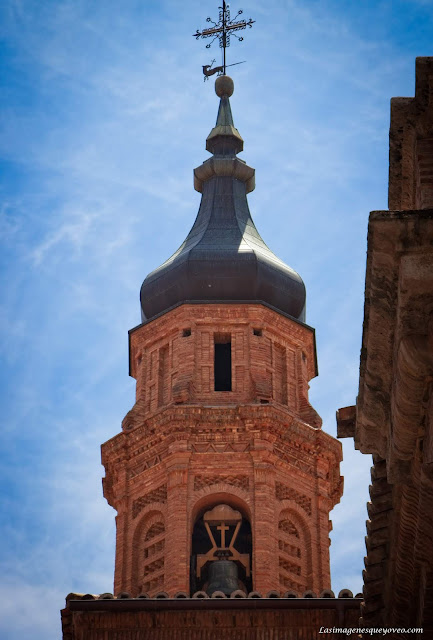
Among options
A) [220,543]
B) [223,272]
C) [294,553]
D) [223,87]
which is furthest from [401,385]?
[223,87]

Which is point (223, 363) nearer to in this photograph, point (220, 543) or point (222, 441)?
point (222, 441)

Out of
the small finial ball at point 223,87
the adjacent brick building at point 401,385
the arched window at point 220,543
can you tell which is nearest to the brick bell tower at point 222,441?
the arched window at point 220,543

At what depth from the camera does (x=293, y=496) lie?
95.5ft

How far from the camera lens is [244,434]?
2920 centimetres

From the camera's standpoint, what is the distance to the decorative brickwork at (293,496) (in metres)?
28.9

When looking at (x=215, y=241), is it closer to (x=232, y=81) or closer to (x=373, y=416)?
(x=232, y=81)

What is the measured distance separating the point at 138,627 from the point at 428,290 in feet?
45.2

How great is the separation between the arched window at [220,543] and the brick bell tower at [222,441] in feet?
0.08

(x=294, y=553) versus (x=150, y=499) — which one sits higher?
(x=150, y=499)

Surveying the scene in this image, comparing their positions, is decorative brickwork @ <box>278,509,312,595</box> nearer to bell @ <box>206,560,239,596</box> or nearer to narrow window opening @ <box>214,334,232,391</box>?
bell @ <box>206,560,239,596</box>

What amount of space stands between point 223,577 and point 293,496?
3.11m

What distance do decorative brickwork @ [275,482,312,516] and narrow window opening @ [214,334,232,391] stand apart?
9.14ft

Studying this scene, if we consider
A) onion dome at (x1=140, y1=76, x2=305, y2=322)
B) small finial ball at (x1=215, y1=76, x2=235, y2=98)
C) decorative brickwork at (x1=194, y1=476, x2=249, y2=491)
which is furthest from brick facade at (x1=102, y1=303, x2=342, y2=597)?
small finial ball at (x1=215, y1=76, x2=235, y2=98)

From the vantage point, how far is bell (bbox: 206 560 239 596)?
86.2 ft
